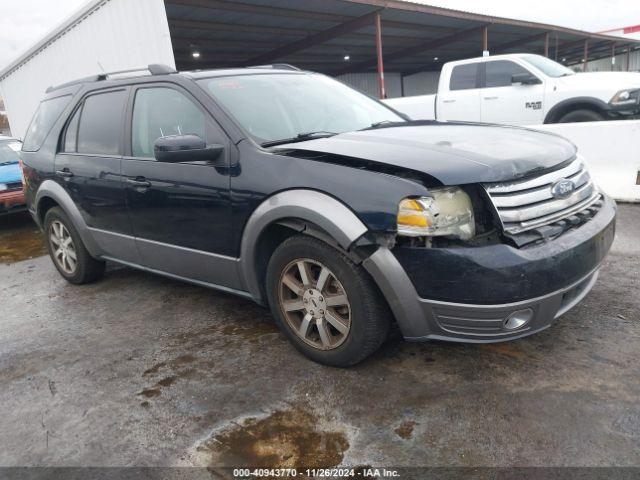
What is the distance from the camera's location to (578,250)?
231 centimetres

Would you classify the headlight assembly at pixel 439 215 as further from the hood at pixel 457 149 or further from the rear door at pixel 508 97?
the rear door at pixel 508 97

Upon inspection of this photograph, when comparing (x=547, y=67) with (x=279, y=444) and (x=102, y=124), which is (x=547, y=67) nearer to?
(x=102, y=124)

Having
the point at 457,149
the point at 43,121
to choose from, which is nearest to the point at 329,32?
the point at 43,121

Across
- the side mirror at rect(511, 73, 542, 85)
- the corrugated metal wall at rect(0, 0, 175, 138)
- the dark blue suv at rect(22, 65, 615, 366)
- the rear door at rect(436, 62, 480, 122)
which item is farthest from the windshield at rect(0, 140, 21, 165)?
the side mirror at rect(511, 73, 542, 85)

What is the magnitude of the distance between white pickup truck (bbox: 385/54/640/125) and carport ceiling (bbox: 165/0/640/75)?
183 inches

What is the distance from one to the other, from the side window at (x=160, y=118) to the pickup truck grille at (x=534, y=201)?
5.87 ft

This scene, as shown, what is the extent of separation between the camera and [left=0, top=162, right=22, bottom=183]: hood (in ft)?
24.8

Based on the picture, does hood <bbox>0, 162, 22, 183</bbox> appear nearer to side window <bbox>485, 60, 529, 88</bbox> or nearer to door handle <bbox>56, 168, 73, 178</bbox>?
door handle <bbox>56, 168, 73, 178</bbox>

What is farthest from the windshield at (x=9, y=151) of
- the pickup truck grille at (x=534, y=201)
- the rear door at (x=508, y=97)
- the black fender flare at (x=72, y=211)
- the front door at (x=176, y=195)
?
the pickup truck grille at (x=534, y=201)

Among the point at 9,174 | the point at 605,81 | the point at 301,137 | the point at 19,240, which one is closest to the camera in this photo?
the point at 301,137

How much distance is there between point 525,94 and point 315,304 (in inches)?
265

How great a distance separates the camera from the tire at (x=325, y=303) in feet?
7.97

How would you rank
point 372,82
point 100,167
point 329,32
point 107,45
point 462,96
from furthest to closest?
point 372,82 < point 329,32 < point 107,45 < point 462,96 < point 100,167

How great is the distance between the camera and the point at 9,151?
27.4 feet
